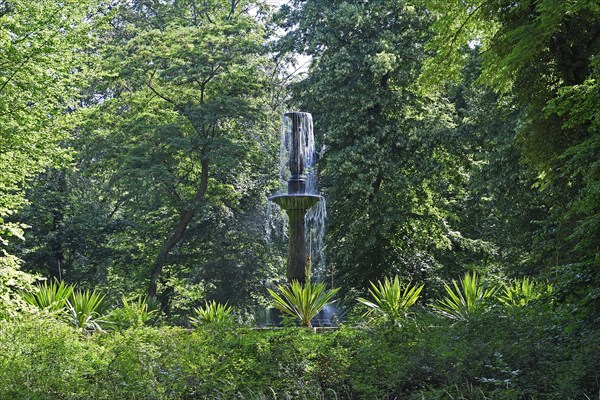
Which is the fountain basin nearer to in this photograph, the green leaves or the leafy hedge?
the green leaves

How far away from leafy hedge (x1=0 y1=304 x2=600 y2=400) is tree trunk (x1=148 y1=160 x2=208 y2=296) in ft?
45.7

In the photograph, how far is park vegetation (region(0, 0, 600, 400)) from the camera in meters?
7.45

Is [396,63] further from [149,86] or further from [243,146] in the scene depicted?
[149,86]

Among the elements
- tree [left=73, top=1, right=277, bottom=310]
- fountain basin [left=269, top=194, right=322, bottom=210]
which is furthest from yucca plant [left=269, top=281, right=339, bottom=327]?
tree [left=73, top=1, right=277, bottom=310]

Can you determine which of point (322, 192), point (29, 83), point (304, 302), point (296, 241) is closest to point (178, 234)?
point (322, 192)

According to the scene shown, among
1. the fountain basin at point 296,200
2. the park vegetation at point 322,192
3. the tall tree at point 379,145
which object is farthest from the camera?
the tall tree at point 379,145

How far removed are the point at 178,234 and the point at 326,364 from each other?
15.7m

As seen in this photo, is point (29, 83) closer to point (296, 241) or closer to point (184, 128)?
point (296, 241)

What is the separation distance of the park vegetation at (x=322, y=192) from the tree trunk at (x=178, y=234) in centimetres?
9

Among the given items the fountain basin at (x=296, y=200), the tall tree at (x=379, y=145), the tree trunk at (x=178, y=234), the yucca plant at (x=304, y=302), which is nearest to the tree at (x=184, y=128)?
the tree trunk at (x=178, y=234)

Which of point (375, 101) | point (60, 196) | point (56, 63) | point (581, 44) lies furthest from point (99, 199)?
point (581, 44)

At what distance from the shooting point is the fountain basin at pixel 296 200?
13.4 m

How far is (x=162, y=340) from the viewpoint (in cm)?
825

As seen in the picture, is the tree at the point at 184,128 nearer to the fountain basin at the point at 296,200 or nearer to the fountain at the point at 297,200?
the fountain at the point at 297,200
